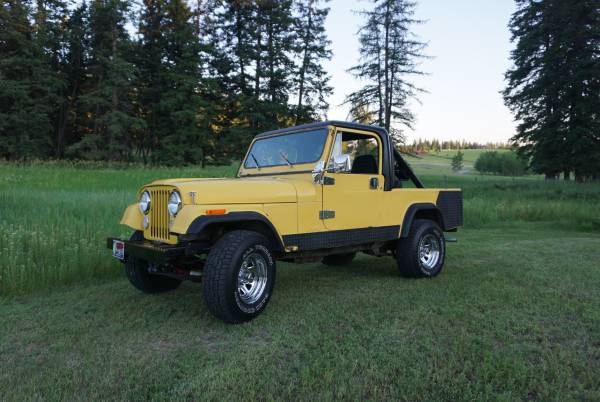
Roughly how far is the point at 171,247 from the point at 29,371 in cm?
136

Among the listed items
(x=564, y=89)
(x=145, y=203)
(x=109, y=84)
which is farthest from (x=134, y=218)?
(x=109, y=84)

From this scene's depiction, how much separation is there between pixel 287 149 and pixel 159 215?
184 cm

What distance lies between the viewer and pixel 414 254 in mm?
5219

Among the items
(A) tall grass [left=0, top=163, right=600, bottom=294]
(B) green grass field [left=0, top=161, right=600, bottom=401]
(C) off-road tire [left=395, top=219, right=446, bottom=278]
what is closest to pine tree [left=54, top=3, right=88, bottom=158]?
(A) tall grass [left=0, top=163, right=600, bottom=294]

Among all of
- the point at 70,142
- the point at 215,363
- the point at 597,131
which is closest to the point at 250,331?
the point at 215,363

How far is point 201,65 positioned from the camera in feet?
108

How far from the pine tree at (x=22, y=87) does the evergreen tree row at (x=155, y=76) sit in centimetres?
8

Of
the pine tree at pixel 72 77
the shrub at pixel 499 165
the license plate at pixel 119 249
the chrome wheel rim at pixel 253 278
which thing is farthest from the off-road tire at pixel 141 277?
the shrub at pixel 499 165

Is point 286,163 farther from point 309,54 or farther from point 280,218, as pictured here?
point 309,54

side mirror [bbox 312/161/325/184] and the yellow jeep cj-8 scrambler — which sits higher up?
side mirror [bbox 312/161/325/184]

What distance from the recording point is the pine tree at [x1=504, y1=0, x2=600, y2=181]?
22.5m

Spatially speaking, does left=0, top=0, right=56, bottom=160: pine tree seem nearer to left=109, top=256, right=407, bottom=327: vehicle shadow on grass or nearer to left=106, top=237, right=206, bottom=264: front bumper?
left=109, top=256, right=407, bottom=327: vehicle shadow on grass

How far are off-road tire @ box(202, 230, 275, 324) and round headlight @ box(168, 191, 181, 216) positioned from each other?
487 millimetres

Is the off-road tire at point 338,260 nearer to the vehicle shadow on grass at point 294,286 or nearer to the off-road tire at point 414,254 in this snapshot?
the vehicle shadow on grass at point 294,286
